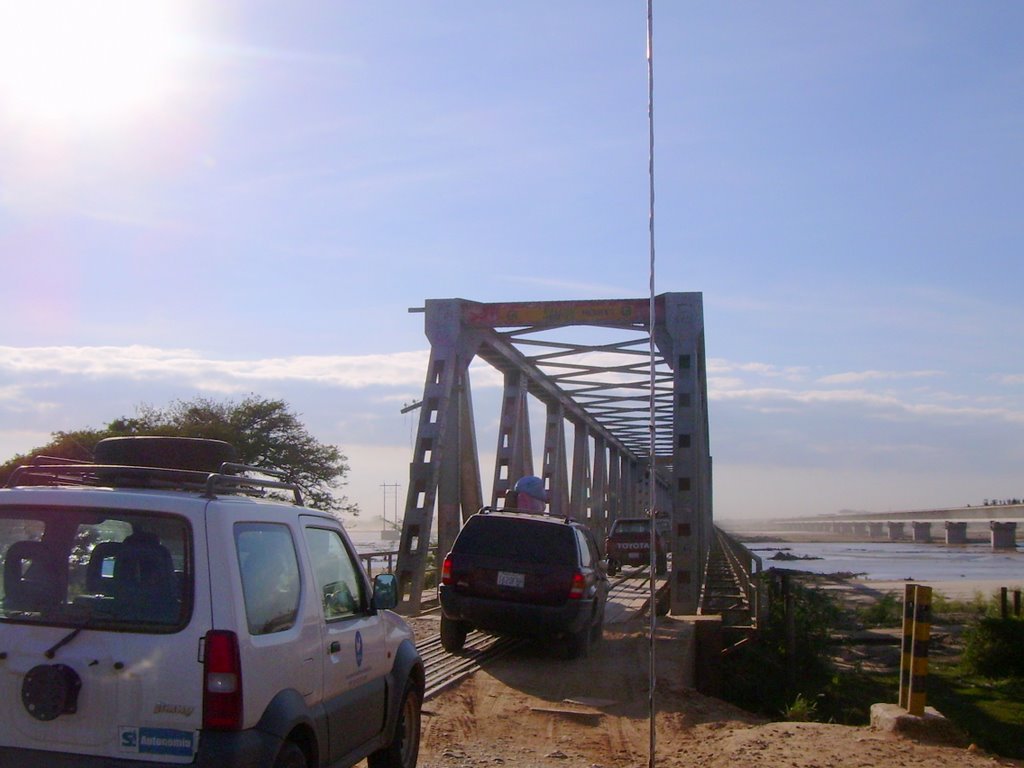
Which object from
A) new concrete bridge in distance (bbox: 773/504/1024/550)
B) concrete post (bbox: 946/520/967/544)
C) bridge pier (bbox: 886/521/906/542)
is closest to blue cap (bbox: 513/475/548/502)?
new concrete bridge in distance (bbox: 773/504/1024/550)

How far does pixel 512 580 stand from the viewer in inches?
497

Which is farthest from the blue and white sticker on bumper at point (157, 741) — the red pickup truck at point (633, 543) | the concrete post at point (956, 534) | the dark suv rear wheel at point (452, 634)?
the concrete post at point (956, 534)

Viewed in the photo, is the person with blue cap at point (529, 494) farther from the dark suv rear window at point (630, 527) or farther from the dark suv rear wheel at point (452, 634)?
the dark suv rear window at point (630, 527)

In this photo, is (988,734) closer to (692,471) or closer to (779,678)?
(779,678)

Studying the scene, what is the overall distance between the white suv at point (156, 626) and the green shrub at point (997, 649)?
14.2 metres

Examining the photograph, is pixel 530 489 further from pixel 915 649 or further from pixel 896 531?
pixel 896 531

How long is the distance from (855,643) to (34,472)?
64.6 ft

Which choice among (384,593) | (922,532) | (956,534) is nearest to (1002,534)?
(956,534)

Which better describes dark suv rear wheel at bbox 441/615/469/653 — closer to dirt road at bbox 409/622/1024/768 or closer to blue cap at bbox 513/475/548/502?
dirt road at bbox 409/622/1024/768

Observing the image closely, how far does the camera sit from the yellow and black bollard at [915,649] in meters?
8.59

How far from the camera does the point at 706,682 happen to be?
14.9 metres

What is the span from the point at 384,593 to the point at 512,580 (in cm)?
635

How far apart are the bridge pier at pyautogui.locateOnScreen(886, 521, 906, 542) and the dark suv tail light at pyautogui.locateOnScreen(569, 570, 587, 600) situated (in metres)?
117

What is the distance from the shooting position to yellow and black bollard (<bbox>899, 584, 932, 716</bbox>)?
8.59 meters
